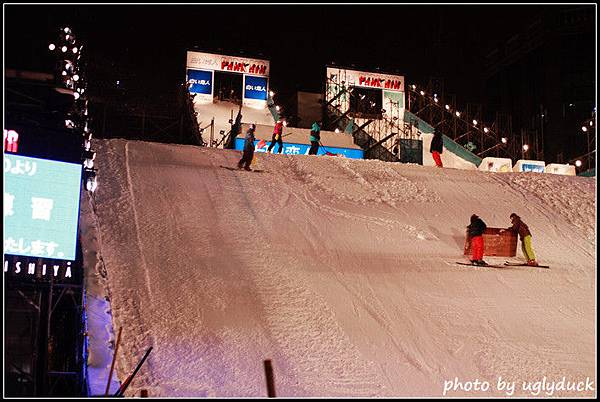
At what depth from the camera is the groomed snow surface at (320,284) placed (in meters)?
10.5

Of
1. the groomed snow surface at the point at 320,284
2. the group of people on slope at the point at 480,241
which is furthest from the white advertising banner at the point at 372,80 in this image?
the group of people on slope at the point at 480,241

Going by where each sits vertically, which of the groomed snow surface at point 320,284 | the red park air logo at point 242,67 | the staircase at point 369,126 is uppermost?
the red park air logo at point 242,67

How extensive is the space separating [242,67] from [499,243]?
24976 millimetres

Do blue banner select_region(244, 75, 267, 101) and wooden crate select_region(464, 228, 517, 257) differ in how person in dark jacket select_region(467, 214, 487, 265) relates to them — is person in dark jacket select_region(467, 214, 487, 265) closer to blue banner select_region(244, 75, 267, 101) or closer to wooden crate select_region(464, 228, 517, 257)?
wooden crate select_region(464, 228, 517, 257)

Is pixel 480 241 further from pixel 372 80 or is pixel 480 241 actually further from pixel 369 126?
pixel 372 80

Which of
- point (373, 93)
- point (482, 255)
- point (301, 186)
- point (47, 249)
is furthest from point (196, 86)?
point (47, 249)

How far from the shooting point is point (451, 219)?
1811 centimetres

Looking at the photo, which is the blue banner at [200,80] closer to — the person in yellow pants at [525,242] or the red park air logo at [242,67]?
the red park air logo at [242,67]

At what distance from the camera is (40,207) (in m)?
11.2

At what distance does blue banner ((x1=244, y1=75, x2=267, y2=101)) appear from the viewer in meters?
38.0

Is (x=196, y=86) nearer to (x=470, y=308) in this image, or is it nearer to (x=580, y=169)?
(x=580, y=169)

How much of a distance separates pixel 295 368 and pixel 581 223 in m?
11.6

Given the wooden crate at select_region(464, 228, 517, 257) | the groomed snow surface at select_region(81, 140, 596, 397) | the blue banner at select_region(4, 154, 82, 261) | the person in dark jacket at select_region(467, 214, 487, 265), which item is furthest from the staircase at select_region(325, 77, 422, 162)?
the blue banner at select_region(4, 154, 82, 261)

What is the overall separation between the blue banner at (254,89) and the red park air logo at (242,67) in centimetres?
45
